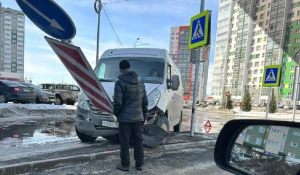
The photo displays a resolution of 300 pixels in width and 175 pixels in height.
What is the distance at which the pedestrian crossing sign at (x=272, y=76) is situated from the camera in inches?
426

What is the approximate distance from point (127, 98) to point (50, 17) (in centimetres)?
173

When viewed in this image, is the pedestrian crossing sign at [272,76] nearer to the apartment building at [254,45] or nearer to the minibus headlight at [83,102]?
the minibus headlight at [83,102]

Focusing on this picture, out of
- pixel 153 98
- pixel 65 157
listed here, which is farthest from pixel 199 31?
pixel 65 157

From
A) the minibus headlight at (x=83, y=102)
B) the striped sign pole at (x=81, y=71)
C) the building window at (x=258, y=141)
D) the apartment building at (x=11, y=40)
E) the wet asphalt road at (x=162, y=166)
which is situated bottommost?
the wet asphalt road at (x=162, y=166)

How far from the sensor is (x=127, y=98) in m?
4.34

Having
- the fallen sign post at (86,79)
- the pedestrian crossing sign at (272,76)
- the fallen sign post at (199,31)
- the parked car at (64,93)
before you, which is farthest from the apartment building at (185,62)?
the fallen sign post at (86,79)

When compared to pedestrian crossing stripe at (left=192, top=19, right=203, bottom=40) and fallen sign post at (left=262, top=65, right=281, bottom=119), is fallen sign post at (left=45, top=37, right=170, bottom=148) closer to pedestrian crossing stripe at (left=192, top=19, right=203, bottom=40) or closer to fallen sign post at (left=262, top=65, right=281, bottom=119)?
pedestrian crossing stripe at (left=192, top=19, right=203, bottom=40)

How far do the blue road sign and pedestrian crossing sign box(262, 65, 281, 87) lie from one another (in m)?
9.23

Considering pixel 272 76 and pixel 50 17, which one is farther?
pixel 272 76

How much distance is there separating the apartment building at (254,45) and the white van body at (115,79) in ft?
261

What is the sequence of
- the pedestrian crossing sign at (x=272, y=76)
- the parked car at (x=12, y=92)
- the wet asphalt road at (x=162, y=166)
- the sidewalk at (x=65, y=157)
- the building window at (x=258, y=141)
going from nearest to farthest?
the building window at (x=258, y=141) → the sidewalk at (x=65, y=157) → the wet asphalt road at (x=162, y=166) → the pedestrian crossing sign at (x=272, y=76) → the parked car at (x=12, y=92)

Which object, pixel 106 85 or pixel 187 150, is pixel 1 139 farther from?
pixel 187 150

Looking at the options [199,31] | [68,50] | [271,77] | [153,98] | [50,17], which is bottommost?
[153,98]

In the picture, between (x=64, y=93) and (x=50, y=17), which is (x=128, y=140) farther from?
(x=64, y=93)
